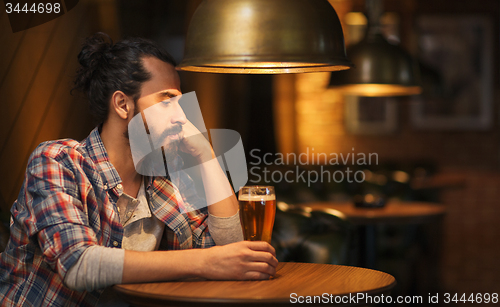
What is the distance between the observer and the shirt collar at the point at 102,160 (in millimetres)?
1380

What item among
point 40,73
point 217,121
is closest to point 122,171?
point 40,73

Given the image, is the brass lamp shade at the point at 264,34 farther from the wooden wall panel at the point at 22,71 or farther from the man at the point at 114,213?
the wooden wall panel at the point at 22,71

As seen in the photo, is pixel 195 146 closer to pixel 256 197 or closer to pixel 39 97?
pixel 256 197

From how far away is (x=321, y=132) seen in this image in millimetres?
5363

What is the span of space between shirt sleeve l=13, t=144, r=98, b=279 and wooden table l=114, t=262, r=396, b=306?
14 cm

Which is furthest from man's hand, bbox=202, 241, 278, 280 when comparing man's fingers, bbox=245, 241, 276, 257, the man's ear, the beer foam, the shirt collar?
the man's ear

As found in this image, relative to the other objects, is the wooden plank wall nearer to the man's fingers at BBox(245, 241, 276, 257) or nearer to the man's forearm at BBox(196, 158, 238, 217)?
the man's forearm at BBox(196, 158, 238, 217)

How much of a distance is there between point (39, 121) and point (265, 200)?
102 cm

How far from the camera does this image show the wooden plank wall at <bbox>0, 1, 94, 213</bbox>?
176 centimetres

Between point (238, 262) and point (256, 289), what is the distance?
0.29 feet

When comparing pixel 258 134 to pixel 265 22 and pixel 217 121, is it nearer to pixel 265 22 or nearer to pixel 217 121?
pixel 217 121

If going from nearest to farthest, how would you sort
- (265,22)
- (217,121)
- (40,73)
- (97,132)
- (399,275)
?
(265,22) → (97,132) → (40,73) → (217,121) → (399,275)

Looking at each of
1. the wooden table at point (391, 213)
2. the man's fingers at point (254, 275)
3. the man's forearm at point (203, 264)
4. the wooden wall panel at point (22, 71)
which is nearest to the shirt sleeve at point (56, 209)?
the man's forearm at point (203, 264)

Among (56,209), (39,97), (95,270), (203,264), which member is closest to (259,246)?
(203,264)
